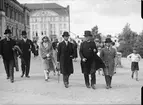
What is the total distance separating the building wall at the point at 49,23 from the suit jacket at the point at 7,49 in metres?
71.4

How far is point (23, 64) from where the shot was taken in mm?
11984

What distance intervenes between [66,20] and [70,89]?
95.5 meters

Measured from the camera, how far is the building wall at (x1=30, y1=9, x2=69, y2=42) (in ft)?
286

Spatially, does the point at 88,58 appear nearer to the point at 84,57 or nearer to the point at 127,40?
the point at 84,57

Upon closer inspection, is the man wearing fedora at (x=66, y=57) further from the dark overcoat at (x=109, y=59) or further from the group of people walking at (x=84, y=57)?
the dark overcoat at (x=109, y=59)

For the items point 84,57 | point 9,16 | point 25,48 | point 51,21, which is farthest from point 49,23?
point 84,57

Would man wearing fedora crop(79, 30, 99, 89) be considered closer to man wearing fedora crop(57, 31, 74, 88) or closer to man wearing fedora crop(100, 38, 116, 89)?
man wearing fedora crop(100, 38, 116, 89)

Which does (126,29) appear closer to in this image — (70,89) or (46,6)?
(70,89)

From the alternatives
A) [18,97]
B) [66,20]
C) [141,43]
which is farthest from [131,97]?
[66,20]

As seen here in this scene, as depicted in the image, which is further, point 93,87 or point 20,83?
point 20,83

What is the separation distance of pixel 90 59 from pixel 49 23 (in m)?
85.0

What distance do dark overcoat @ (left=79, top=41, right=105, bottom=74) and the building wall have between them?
73.3 meters

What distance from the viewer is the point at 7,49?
36.0ft

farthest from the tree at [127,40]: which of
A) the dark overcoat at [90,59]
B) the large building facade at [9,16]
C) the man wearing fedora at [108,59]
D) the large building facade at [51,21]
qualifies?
the dark overcoat at [90,59]
